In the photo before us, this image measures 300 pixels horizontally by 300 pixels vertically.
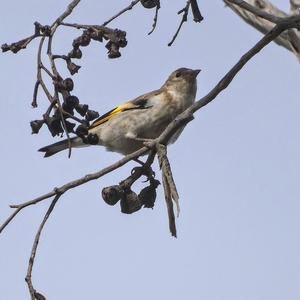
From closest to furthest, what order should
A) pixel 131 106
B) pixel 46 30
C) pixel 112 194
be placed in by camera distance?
pixel 46 30 → pixel 112 194 → pixel 131 106

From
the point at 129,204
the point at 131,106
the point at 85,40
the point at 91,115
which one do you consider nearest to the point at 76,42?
the point at 85,40

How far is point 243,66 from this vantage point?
3672 mm

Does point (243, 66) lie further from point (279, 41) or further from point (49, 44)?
point (279, 41)

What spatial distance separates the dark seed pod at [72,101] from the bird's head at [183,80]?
3977 mm

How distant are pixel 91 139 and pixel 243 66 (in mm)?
734

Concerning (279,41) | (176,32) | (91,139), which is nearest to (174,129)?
A: (91,139)

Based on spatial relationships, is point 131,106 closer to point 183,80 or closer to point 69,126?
point 183,80

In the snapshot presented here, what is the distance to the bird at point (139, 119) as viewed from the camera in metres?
6.90

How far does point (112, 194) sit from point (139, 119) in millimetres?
3206

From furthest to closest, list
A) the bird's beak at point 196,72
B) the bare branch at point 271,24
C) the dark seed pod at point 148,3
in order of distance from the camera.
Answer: the bird's beak at point 196,72, the bare branch at point 271,24, the dark seed pod at point 148,3

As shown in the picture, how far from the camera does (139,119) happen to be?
694 centimetres

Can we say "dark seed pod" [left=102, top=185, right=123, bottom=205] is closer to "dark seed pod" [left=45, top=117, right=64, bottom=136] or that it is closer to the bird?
"dark seed pod" [left=45, top=117, right=64, bottom=136]

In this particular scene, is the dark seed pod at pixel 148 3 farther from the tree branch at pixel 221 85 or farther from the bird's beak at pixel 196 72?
the bird's beak at pixel 196 72

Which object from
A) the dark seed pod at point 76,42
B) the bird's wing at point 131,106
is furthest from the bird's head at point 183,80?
the dark seed pod at point 76,42
